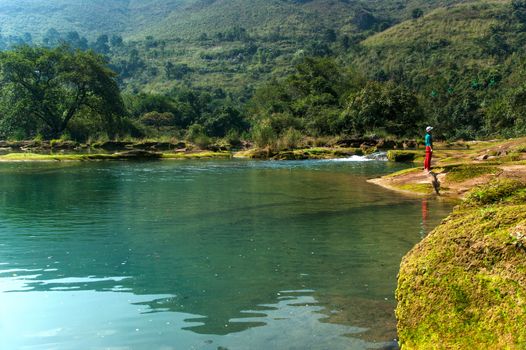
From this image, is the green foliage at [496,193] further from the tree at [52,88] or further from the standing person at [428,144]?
the tree at [52,88]

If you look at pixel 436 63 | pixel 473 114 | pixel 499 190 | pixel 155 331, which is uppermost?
pixel 436 63

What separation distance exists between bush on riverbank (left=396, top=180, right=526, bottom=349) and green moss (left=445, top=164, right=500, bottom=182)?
17509 mm

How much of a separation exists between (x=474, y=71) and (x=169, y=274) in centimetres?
14193

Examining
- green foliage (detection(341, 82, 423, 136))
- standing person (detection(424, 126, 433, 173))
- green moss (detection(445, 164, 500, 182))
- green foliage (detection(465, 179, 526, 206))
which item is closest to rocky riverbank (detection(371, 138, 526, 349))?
green foliage (detection(465, 179, 526, 206))

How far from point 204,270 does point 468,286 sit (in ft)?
20.2

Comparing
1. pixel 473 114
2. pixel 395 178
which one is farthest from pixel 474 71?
pixel 395 178

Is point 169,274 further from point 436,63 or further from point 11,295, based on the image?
point 436,63

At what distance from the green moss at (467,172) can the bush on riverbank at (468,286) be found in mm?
17509

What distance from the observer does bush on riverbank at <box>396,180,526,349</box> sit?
470cm

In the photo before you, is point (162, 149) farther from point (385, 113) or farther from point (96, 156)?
point (385, 113)

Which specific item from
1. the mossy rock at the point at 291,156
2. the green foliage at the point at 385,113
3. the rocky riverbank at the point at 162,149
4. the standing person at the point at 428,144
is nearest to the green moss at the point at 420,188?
the standing person at the point at 428,144

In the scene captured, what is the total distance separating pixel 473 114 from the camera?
316ft

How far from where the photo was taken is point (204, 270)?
1021 centimetres

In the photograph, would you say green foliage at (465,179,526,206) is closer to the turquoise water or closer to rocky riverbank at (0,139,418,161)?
the turquoise water
